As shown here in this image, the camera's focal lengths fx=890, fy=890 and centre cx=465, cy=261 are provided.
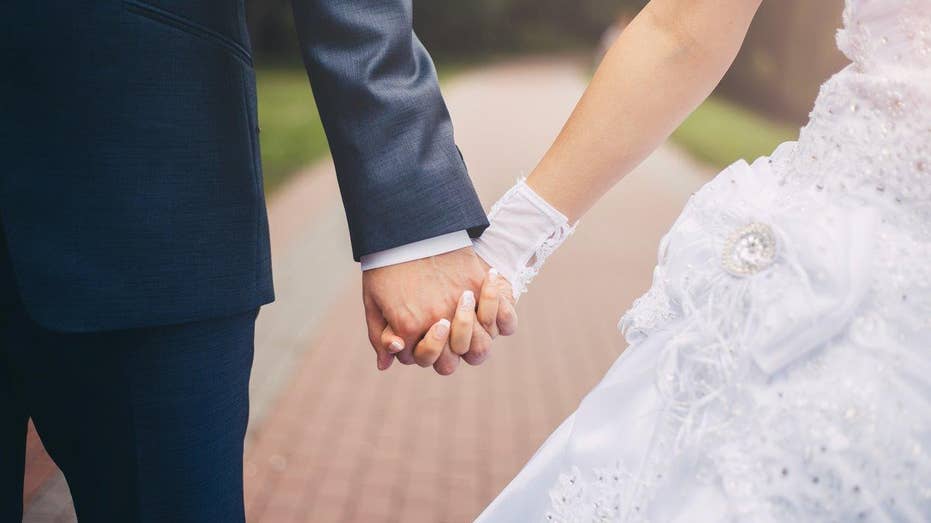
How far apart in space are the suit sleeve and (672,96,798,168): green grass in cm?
939

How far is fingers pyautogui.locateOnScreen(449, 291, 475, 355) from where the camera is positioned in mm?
1395

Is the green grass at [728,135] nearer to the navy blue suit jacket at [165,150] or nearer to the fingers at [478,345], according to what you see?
the fingers at [478,345]

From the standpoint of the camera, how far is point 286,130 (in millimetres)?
12023

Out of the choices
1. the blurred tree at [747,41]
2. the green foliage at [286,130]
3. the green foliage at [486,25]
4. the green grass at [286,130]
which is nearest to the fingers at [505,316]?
the green grass at [286,130]

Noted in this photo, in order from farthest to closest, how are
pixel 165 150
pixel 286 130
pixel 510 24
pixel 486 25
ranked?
pixel 510 24 < pixel 486 25 < pixel 286 130 < pixel 165 150

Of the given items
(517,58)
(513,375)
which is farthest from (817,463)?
(517,58)

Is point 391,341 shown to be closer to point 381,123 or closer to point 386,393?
point 381,123

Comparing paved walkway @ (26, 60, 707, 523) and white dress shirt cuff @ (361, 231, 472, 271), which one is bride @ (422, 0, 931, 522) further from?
paved walkway @ (26, 60, 707, 523)

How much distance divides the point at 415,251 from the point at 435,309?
98 mm

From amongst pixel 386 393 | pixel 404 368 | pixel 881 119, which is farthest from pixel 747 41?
pixel 881 119

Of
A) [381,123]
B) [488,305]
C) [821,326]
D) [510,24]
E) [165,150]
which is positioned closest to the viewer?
[821,326]

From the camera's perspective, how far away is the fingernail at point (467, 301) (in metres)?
1.40

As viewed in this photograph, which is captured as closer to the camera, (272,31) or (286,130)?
(286,130)

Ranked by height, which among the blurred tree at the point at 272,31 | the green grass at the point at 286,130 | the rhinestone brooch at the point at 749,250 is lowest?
the blurred tree at the point at 272,31
